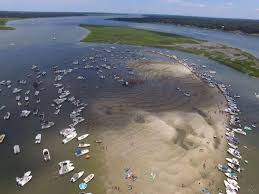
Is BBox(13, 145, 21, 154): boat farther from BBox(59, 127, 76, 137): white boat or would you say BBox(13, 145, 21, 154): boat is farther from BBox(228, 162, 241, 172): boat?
BBox(228, 162, 241, 172): boat

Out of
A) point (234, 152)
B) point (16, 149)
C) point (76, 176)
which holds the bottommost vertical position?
point (16, 149)

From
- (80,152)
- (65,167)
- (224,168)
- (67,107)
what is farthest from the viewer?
(67,107)

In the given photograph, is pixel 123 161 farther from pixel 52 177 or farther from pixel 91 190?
pixel 52 177

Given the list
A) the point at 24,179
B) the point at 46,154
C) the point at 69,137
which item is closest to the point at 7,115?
the point at 69,137

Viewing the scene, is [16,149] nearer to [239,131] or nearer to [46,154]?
[46,154]

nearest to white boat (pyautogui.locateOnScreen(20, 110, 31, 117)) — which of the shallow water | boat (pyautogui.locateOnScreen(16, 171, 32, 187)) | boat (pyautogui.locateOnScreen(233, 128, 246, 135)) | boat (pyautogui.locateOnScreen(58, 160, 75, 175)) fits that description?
the shallow water

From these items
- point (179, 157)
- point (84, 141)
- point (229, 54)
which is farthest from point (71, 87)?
point (229, 54)
